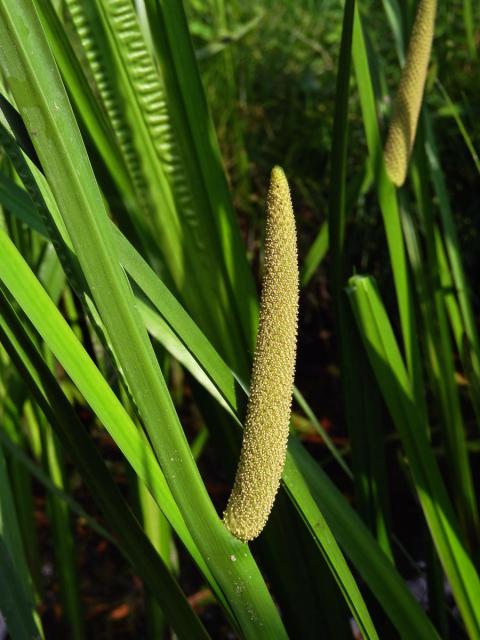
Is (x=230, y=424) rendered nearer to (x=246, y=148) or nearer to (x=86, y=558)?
(x=86, y=558)

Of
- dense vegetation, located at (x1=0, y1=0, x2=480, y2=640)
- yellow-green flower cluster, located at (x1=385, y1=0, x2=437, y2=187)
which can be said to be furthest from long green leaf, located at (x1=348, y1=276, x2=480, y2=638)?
yellow-green flower cluster, located at (x1=385, y1=0, x2=437, y2=187)

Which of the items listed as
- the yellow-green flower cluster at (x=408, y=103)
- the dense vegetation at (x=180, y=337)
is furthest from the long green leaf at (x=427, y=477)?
the yellow-green flower cluster at (x=408, y=103)

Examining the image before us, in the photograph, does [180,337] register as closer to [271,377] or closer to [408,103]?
[271,377]

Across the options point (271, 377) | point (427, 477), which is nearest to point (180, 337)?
point (271, 377)

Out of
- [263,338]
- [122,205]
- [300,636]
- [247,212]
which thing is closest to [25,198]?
[122,205]

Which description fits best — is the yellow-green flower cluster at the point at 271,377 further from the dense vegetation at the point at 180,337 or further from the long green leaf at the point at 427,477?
the long green leaf at the point at 427,477
